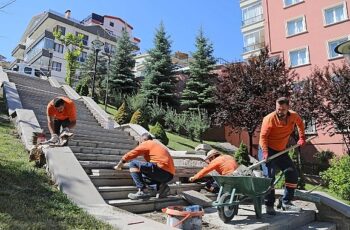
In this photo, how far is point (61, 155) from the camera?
6.94 meters

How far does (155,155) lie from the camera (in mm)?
6824

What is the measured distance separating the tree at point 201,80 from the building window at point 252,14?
281 inches

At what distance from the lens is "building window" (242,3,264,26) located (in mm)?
33656

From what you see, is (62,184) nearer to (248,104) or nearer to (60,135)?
(60,135)

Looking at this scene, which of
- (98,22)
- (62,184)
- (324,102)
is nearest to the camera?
(62,184)

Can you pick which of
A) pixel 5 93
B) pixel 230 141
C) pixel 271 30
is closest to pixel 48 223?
pixel 5 93

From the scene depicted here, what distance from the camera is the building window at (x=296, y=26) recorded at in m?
28.5

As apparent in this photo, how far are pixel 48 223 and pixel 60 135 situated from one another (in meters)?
4.31

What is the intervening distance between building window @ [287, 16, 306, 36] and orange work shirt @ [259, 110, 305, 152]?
24412mm

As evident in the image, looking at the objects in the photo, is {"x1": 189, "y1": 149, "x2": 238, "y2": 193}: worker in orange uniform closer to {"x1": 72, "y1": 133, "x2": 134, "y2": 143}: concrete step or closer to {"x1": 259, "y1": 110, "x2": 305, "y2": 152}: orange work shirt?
{"x1": 259, "y1": 110, "x2": 305, "y2": 152}: orange work shirt

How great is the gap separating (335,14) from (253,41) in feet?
27.9

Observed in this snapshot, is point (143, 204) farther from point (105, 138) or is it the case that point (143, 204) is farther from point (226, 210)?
point (105, 138)

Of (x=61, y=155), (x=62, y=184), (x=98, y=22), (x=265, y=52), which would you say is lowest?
(x=62, y=184)

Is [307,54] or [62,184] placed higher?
[307,54]
